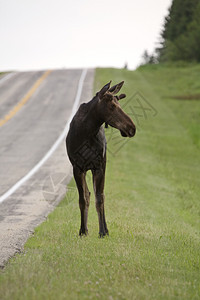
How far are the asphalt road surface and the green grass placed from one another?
0.44 m

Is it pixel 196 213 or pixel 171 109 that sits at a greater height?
pixel 196 213

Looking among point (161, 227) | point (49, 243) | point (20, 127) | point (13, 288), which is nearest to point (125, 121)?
point (49, 243)

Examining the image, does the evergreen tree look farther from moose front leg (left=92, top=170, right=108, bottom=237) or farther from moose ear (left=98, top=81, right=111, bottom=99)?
moose ear (left=98, top=81, right=111, bottom=99)

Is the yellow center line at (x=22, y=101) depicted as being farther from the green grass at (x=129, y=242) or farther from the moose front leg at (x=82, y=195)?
the moose front leg at (x=82, y=195)

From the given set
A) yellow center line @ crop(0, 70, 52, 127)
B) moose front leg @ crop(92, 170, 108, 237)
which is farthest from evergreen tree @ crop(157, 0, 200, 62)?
moose front leg @ crop(92, 170, 108, 237)

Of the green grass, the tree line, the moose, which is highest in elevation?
the moose

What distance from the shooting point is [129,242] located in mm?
7418

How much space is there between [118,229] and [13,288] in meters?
4.07

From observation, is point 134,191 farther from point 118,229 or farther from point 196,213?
point 118,229

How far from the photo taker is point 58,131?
2362cm

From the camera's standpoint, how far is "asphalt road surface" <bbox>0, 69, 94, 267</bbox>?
10180 millimetres

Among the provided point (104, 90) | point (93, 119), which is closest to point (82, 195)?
point (93, 119)

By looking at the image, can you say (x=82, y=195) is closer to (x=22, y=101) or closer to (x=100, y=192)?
(x=100, y=192)

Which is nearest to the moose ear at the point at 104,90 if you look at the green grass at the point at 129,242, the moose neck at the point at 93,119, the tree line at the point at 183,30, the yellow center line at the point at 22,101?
the moose neck at the point at 93,119
